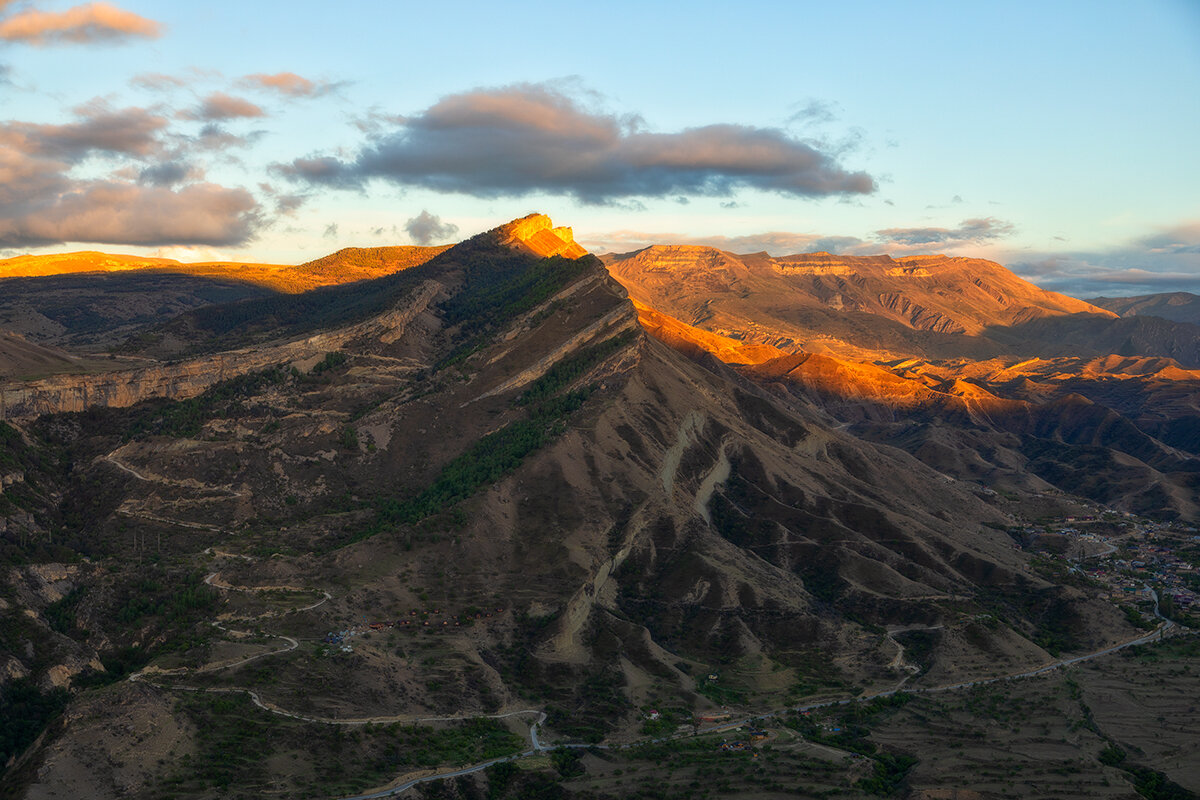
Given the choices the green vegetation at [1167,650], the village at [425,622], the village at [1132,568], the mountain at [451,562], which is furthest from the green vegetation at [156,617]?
the village at [1132,568]

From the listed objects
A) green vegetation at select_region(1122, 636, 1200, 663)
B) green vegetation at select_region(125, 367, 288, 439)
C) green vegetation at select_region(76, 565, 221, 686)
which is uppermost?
green vegetation at select_region(125, 367, 288, 439)

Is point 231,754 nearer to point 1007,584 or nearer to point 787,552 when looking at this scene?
point 787,552

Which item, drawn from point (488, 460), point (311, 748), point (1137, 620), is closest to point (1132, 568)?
point (1137, 620)

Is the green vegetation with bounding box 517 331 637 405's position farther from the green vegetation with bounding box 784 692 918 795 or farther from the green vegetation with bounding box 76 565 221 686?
the green vegetation with bounding box 784 692 918 795

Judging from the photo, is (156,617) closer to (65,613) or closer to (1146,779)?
(65,613)

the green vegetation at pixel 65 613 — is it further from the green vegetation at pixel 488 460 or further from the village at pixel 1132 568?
the village at pixel 1132 568

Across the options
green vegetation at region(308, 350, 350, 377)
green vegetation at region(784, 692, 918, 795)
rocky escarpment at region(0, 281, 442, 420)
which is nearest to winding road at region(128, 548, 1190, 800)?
green vegetation at region(784, 692, 918, 795)

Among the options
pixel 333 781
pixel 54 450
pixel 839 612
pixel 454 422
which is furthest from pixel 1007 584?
pixel 54 450
